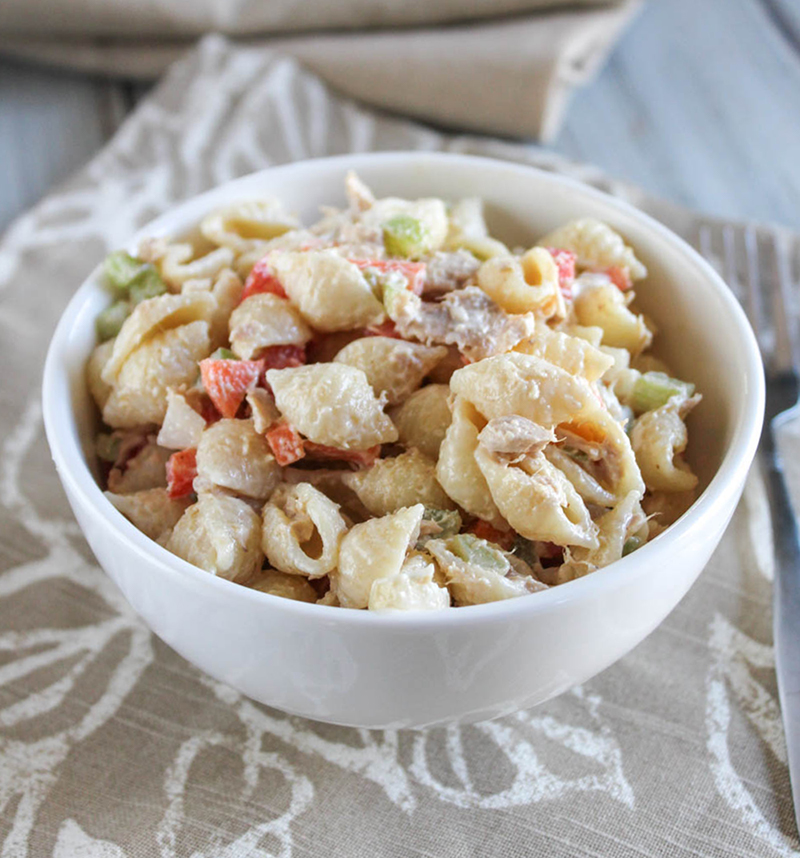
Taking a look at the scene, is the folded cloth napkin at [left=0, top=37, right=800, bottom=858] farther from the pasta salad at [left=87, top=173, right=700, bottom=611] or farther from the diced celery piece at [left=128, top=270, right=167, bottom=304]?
the diced celery piece at [left=128, top=270, right=167, bottom=304]

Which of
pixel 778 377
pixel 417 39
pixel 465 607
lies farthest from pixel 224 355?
pixel 417 39

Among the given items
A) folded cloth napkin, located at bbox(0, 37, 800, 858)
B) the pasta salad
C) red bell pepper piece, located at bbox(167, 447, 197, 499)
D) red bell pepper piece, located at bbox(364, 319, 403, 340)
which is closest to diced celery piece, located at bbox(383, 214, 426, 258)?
the pasta salad

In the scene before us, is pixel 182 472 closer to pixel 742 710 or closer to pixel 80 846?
pixel 80 846

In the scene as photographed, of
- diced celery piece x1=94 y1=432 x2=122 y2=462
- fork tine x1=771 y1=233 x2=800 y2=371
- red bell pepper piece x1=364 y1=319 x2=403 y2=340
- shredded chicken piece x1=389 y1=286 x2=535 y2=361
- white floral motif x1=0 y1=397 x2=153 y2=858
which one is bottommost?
white floral motif x1=0 y1=397 x2=153 y2=858

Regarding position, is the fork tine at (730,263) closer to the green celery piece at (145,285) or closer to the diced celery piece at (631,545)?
the diced celery piece at (631,545)

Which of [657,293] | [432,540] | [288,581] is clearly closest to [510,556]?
[432,540]

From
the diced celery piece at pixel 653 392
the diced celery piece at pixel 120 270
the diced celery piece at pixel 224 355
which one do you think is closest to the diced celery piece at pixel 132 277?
the diced celery piece at pixel 120 270

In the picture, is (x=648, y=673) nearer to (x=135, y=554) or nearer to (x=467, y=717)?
(x=467, y=717)
